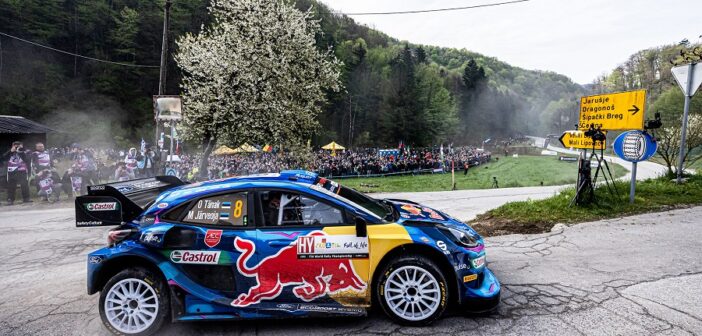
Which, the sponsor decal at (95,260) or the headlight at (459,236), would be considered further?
the headlight at (459,236)

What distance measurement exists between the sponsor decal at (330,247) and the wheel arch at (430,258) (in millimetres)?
222

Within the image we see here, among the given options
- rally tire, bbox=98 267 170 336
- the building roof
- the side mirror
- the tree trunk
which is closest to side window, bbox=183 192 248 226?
rally tire, bbox=98 267 170 336

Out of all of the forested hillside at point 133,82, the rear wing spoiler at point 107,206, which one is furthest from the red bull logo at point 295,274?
the forested hillside at point 133,82

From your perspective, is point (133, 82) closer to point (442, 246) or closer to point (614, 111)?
point (614, 111)

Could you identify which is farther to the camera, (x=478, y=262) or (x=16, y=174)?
(x=16, y=174)

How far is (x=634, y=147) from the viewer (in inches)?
327

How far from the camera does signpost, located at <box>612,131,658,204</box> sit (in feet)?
26.6

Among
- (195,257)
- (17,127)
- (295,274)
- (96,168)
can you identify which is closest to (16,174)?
(96,168)

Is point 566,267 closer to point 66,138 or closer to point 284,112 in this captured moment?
point 284,112

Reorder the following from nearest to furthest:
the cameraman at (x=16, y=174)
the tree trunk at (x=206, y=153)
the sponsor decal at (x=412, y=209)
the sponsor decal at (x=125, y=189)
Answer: the sponsor decal at (x=412, y=209)
the sponsor decal at (x=125, y=189)
the cameraman at (x=16, y=174)
the tree trunk at (x=206, y=153)

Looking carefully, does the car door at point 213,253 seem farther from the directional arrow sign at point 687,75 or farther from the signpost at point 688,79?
the directional arrow sign at point 687,75

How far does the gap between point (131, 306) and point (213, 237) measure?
41.7 inches

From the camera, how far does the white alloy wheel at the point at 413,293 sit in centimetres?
360

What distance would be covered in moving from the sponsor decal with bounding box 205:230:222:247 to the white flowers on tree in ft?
31.1
